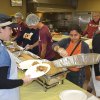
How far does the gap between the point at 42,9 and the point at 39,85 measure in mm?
4359

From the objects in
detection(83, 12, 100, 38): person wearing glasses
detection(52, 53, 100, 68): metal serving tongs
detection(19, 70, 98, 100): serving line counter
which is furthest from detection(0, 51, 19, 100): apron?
detection(83, 12, 100, 38): person wearing glasses

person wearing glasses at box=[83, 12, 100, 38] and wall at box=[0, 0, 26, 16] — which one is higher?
wall at box=[0, 0, 26, 16]

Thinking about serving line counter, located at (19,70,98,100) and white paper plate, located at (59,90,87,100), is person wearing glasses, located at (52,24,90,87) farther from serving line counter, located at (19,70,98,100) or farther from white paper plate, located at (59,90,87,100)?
white paper plate, located at (59,90,87,100)

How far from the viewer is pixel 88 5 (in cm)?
645

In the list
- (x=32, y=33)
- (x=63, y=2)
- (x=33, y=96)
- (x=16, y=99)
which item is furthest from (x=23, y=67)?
(x=63, y=2)

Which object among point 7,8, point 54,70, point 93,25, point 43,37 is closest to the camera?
point 54,70

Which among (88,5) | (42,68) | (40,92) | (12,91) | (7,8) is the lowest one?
(40,92)

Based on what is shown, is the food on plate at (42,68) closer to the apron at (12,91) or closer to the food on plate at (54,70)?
the food on plate at (54,70)

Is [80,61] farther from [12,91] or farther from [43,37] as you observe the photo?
[43,37]

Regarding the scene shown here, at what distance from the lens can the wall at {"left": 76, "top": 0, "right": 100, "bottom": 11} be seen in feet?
20.3

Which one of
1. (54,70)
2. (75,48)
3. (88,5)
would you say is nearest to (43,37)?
(75,48)

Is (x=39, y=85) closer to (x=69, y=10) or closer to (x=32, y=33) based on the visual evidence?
(x=32, y=33)

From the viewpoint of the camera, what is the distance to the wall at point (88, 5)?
20.3ft

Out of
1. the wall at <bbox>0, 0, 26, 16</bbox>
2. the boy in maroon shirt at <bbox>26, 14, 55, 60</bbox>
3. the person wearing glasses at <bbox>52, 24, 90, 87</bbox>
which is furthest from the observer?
the wall at <bbox>0, 0, 26, 16</bbox>
